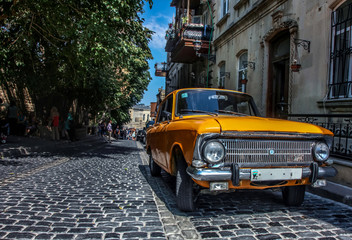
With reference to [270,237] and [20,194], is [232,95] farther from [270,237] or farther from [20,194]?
[20,194]

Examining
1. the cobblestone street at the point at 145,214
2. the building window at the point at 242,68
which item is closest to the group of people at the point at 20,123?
the cobblestone street at the point at 145,214

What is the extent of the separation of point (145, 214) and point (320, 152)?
2350 mm

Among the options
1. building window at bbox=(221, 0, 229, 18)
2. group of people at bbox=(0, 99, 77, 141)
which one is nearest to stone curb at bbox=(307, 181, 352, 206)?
building window at bbox=(221, 0, 229, 18)

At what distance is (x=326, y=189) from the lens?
14.9 feet

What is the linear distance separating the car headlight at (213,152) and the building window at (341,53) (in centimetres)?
465

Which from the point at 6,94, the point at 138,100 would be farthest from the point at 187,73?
the point at 6,94

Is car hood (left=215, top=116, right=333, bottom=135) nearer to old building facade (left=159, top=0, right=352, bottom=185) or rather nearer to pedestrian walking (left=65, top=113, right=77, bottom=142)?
old building facade (left=159, top=0, right=352, bottom=185)

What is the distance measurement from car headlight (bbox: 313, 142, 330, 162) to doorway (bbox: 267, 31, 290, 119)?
5402 millimetres

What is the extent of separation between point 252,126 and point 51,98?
55.4 ft

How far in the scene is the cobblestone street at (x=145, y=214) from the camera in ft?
9.06

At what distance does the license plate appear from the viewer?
2943mm

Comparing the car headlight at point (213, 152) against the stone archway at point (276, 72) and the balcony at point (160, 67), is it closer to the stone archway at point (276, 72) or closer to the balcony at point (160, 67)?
the stone archway at point (276, 72)

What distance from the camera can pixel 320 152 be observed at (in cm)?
327

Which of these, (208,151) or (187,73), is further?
(187,73)
